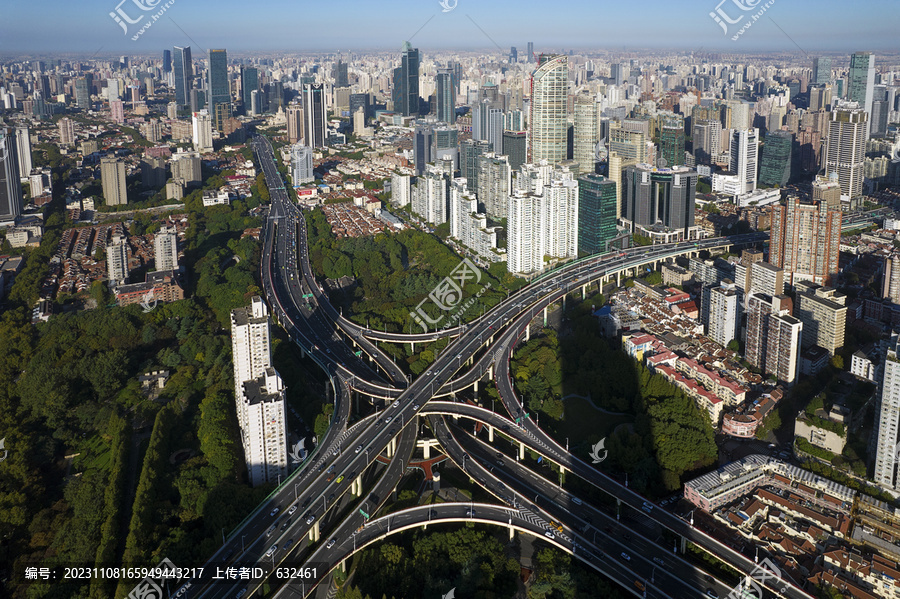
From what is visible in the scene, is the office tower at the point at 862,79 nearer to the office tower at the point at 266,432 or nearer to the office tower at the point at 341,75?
the office tower at the point at 341,75

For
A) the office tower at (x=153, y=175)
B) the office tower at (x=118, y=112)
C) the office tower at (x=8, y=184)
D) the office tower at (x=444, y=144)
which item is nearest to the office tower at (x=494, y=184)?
the office tower at (x=444, y=144)

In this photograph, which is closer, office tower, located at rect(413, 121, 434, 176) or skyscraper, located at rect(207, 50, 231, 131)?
office tower, located at rect(413, 121, 434, 176)

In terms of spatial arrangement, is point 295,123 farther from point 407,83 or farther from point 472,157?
point 472,157

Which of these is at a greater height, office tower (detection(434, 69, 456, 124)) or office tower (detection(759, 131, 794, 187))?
office tower (detection(434, 69, 456, 124))
